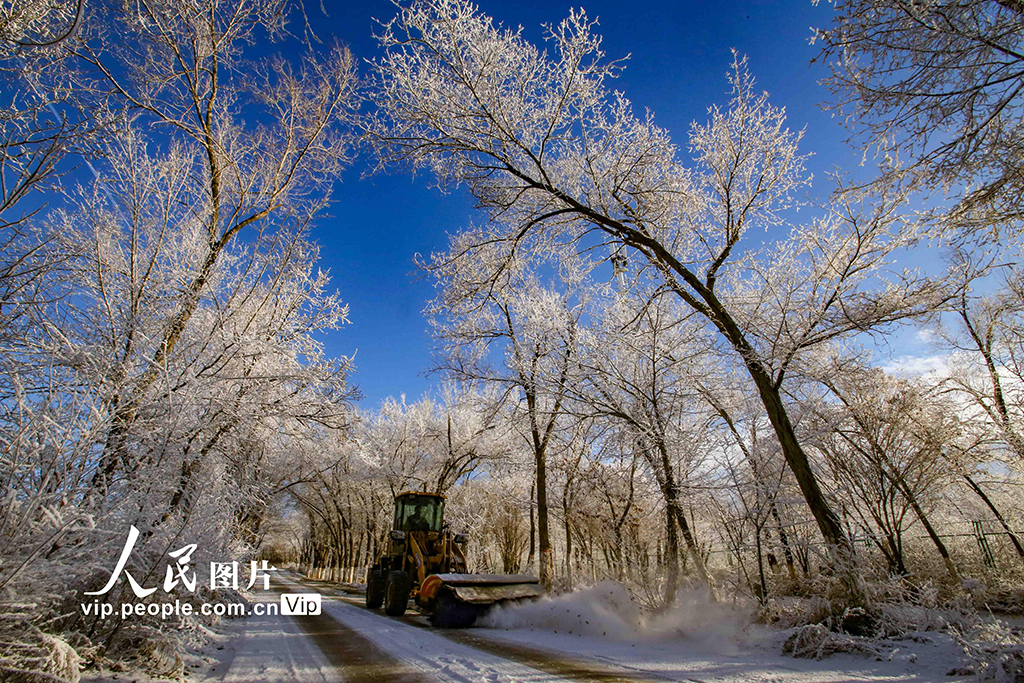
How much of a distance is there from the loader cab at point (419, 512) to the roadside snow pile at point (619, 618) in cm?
464

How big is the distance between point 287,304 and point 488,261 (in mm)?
4134

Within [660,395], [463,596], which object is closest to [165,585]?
[463,596]

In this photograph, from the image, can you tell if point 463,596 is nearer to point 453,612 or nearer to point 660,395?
point 453,612

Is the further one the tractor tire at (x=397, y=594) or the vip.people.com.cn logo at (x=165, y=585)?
the tractor tire at (x=397, y=594)

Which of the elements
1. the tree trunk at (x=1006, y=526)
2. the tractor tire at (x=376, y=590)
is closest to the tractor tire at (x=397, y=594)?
the tractor tire at (x=376, y=590)

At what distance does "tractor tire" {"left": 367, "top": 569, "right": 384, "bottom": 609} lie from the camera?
45.8 ft

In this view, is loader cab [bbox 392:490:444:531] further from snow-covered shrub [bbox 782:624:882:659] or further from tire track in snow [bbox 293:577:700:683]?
snow-covered shrub [bbox 782:624:882:659]

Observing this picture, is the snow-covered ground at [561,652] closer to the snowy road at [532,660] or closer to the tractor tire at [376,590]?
the snowy road at [532,660]

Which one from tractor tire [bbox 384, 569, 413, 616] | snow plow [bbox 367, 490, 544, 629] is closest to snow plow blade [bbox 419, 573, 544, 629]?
snow plow [bbox 367, 490, 544, 629]

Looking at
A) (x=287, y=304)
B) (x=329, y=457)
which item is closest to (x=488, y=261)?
(x=287, y=304)

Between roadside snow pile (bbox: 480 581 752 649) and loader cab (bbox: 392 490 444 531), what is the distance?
15.2 feet

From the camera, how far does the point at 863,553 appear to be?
6652 mm

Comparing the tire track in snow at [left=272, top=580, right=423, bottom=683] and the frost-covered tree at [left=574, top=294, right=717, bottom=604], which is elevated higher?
the frost-covered tree at [left=574, top=294, right=717, bottom=604]

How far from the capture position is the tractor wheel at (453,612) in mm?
9188
